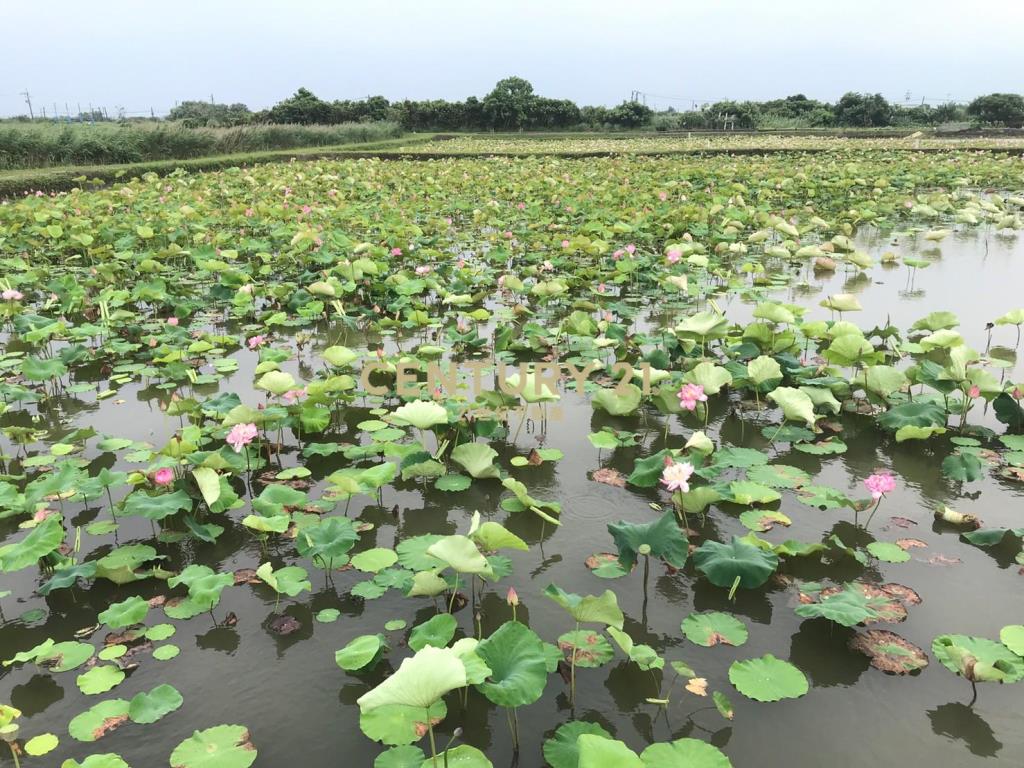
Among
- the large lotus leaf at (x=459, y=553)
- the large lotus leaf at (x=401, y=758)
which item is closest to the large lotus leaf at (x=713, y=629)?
the large lotus leaf at (x=459, y=553)

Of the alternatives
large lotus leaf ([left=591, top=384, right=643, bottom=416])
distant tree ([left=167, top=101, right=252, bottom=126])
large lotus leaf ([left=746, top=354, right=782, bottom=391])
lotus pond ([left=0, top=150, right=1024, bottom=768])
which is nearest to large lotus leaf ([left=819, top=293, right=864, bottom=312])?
lotus pond ([left=0, top=150, right=1024, bottom=768])

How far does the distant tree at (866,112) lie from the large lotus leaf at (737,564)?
42.1 m

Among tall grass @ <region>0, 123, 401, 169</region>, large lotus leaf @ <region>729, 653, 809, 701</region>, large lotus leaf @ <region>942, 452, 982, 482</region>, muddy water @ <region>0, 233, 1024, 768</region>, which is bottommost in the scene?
muddy water @ <region>0, 233, 1024, 768</region>

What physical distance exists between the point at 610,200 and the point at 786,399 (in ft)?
21.7

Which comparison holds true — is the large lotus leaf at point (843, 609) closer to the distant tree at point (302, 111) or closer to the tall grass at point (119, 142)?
the tall grass at point (119, 142)

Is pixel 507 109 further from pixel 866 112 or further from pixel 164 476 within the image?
pixel 164 476

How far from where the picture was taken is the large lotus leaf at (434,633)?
5.72ft

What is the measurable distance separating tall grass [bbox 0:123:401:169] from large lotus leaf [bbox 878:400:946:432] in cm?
1621

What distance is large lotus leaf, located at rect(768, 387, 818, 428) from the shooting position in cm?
282

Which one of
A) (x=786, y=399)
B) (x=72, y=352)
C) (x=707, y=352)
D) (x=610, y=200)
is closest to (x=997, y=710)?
(x=786, y=399)

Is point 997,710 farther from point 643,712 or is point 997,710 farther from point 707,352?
point 707,352

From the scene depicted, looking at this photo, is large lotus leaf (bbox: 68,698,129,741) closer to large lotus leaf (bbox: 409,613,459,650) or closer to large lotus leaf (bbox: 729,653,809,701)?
large lotus leaf (bbox: 409,613,459,650)

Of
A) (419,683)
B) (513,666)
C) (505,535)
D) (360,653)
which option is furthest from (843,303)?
(419,683)

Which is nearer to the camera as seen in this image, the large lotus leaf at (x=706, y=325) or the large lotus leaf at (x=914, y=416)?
the large lotus leaf at (x=914, y=416)
